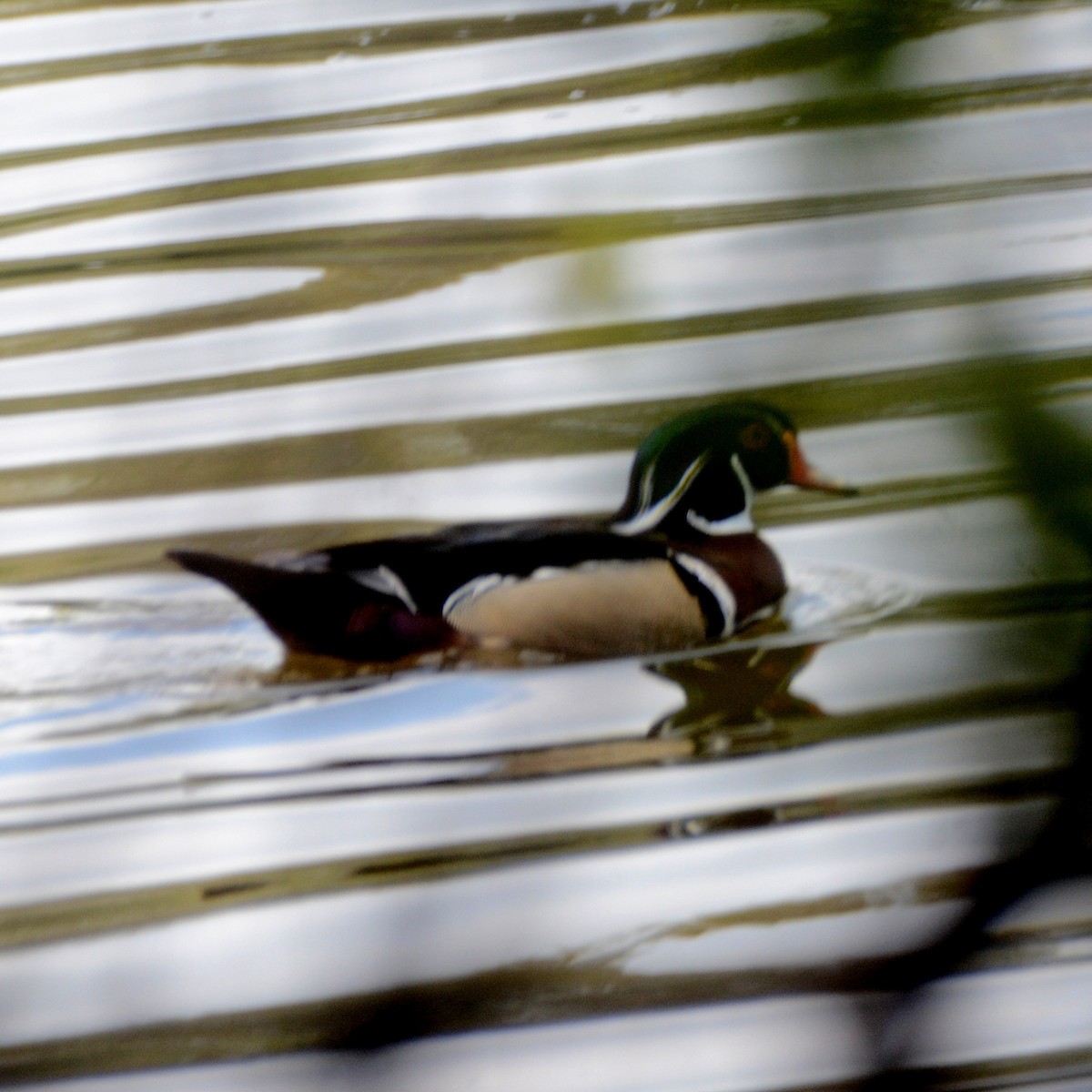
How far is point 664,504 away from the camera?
12.7 ft

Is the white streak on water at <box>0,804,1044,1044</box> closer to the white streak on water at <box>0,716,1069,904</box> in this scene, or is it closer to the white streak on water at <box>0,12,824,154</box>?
the white streak on water at <box>0,716,1069,904</box>

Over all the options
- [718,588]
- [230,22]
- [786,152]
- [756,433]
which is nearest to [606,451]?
[756,433]

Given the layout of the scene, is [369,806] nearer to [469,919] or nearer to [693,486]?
[469,919]

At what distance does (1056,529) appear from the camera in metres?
0.43

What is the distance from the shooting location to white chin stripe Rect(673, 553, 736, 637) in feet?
11.4

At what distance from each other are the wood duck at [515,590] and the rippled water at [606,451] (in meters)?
0.27

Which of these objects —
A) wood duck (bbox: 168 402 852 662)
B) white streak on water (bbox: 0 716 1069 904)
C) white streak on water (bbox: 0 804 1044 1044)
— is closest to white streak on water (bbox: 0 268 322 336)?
wood duck (bbox: 168 402 852 662)

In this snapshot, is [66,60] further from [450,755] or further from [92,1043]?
[450,755]

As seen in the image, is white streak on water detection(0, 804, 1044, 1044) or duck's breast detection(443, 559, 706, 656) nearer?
white streak on water detection(0, 804, 1044, 1044)

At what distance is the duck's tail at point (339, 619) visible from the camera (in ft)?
10.5

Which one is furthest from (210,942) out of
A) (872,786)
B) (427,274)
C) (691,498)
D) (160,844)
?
(691,498)

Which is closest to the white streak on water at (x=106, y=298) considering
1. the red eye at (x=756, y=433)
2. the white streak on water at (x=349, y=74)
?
the red eye at (x=756, y=433)

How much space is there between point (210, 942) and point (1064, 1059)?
72cm

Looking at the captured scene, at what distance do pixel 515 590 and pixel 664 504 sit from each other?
0.68m
